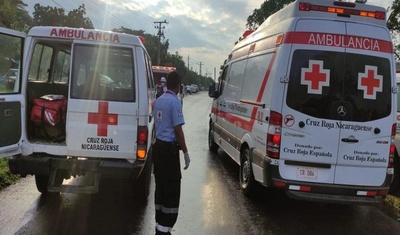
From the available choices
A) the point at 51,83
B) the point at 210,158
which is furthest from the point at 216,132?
the point at 51,83

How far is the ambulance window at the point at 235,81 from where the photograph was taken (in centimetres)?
746

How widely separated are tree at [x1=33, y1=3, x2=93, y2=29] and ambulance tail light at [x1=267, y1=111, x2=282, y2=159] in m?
32.1

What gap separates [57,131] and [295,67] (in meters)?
3.27

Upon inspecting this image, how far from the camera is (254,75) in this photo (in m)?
6.40

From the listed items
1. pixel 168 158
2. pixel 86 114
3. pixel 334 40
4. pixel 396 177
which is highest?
pixel 334 40

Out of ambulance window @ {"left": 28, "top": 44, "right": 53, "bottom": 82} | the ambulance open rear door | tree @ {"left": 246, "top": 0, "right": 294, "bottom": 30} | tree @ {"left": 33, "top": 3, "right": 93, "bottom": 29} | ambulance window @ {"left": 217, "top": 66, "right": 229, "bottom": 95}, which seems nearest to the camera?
the ambulance open rear door

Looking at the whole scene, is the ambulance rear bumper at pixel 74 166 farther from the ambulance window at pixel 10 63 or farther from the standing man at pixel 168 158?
the ambulance window at pixel 10 63

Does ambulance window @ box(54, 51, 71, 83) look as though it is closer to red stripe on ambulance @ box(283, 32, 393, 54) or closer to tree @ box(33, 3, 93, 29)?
red stripe on ambulance @ box(283, 32, 393, 54)

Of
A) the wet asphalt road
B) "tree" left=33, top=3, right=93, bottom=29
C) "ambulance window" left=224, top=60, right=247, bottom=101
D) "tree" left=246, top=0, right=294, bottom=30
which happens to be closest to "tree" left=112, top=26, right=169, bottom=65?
"tree" left=33, top=3, right=93, bottom=29

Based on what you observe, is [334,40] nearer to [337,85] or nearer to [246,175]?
[337,85]

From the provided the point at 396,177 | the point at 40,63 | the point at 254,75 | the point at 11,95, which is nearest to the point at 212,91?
the point at 254,75

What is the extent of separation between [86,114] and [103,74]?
24.1 inches

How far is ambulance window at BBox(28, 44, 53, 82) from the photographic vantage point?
18.0ft

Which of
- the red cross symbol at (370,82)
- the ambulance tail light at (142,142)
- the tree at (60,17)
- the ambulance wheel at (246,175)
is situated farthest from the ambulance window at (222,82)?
the tree at (60,17)
